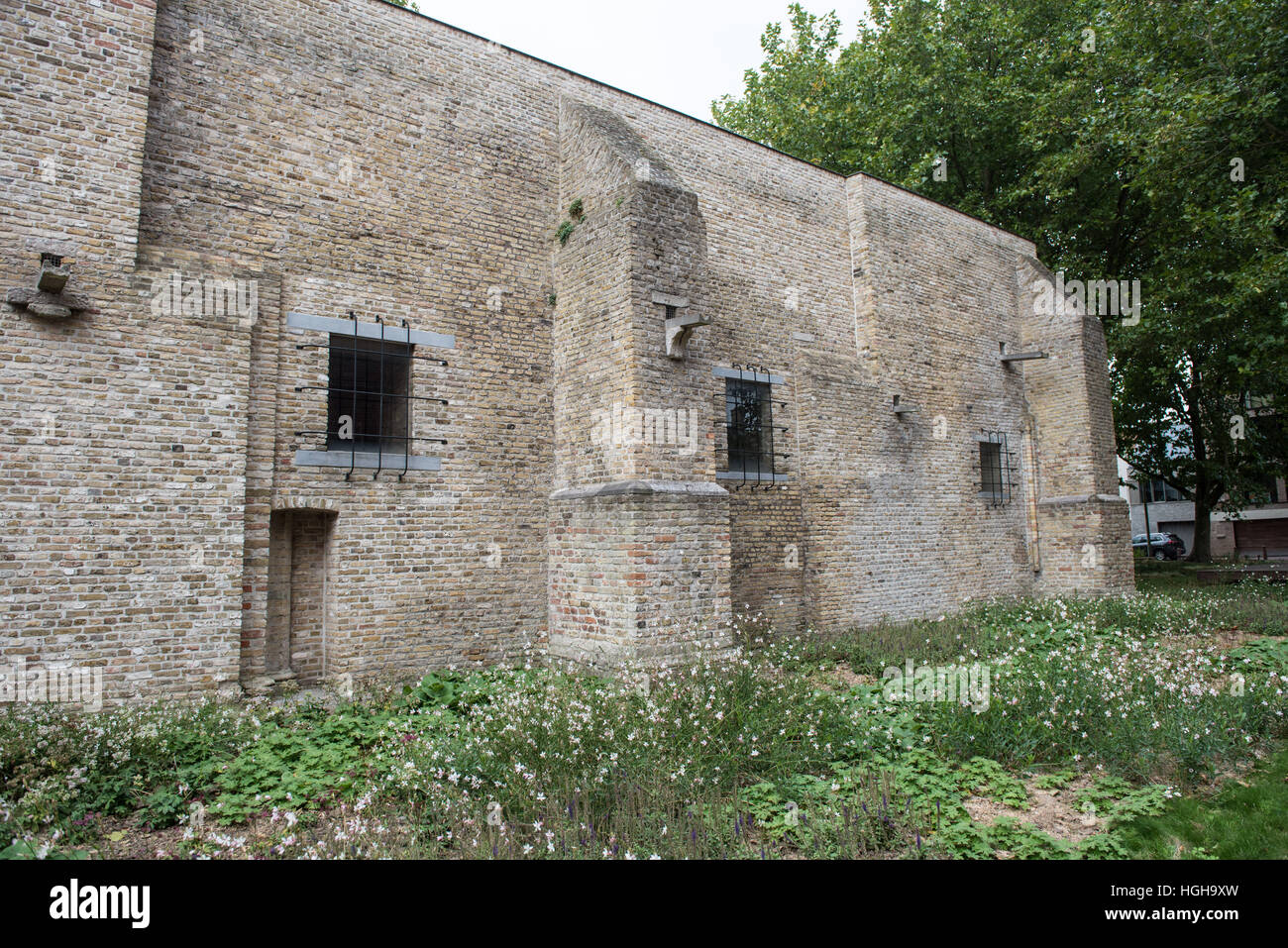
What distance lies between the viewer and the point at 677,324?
27.2 feet

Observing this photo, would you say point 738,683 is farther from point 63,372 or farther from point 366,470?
point 63,372

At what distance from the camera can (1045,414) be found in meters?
15.6

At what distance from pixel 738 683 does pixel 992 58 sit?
20.3 metres

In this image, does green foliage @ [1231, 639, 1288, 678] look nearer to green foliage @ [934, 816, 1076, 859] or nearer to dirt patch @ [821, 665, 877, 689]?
dirt patch @ [821, 665, 877, 689]

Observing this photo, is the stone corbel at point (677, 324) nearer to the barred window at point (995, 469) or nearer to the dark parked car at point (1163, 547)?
the barred window at point (995, 469)

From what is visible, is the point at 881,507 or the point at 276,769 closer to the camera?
the point at 276,769

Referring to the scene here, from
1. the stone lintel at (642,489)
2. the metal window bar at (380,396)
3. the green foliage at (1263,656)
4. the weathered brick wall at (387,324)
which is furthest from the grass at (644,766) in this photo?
the metal window bar at (380,396)

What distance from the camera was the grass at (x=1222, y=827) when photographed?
4.02m

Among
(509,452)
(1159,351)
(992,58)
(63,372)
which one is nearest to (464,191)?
(509,452)

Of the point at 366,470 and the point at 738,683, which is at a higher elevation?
the point at 366,470

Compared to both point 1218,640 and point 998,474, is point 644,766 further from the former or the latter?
point 998,474

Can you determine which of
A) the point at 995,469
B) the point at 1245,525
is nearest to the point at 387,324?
the point at 995,469

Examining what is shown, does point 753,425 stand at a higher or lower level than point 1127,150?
lower

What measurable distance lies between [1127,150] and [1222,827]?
574 inches
